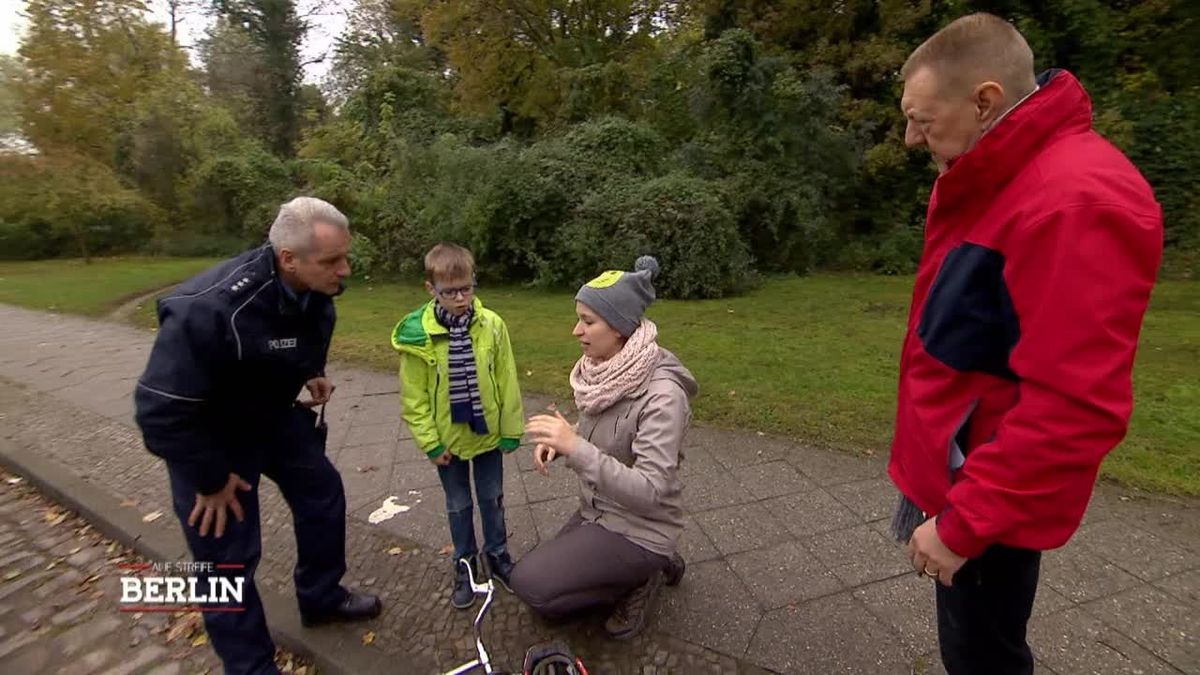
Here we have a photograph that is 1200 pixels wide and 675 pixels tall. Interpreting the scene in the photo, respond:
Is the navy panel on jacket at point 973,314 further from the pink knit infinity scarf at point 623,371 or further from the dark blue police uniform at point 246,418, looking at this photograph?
the dark blue police uniform at point 246,418

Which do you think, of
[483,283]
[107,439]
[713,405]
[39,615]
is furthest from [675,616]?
[483,283]

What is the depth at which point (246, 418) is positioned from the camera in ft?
8.04

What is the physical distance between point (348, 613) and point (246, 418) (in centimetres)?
105

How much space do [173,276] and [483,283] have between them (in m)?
9.76

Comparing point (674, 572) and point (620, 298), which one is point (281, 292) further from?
point (674, 572)

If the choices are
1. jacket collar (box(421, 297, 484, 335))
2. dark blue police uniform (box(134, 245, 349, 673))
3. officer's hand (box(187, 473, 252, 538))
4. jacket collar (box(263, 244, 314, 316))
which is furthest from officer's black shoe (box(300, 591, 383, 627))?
jacket collar (box(263, 244, 314, 316))

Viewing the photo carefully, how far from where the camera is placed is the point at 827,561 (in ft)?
10.2

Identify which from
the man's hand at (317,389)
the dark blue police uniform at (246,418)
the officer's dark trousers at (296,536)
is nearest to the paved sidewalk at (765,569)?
the officer's dark trousers at (296,536)

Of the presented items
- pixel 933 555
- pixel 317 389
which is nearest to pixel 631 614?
pixel 933 555

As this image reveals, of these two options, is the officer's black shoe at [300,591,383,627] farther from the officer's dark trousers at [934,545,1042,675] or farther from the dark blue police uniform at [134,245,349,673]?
the officer's dark trousers at [934,545,1042,675]

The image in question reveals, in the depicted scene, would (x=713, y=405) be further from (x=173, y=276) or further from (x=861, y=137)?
(x=173, y=276)

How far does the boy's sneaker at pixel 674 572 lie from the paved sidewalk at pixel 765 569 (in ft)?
0.17

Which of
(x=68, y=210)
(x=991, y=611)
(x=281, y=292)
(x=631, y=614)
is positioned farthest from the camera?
(x=68, y=210)

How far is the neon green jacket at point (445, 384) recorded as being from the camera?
2.87 m
